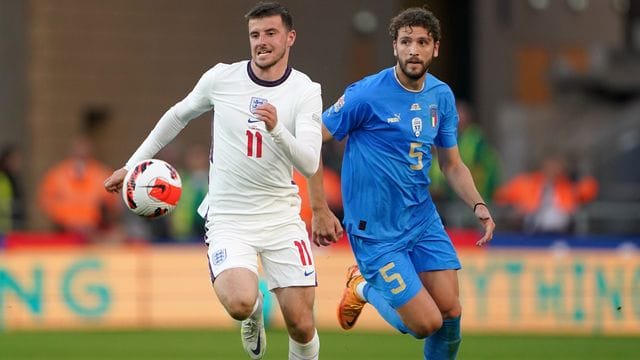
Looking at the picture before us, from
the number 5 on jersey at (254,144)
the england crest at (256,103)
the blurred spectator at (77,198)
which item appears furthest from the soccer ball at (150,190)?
the blurred spectator at (77,198)

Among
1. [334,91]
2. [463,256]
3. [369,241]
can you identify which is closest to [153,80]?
[334,91]

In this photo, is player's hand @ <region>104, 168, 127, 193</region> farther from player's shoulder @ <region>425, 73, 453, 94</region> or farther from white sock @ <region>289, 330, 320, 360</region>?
player's shoulder @ <region>425, 73, 453, 94</region>

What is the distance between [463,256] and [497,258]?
38 cm

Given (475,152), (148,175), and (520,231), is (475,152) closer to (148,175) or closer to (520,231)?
(520,231)

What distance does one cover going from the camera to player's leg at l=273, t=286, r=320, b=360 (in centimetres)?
1027

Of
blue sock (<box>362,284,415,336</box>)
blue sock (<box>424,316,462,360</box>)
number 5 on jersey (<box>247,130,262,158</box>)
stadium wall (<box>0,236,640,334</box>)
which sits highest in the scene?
number 5 on jersey (<box>247,130,262,158</box>)

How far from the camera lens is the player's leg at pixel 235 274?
1005 cm

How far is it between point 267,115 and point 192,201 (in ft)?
35.3

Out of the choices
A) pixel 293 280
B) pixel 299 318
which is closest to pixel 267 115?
pixel 293 280

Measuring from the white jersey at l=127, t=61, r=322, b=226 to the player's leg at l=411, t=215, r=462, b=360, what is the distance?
907mm

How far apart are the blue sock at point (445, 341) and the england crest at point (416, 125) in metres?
1.28

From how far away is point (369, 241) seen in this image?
34.4 feet

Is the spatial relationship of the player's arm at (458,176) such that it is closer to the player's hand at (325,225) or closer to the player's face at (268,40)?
the player's hand at (325,225)

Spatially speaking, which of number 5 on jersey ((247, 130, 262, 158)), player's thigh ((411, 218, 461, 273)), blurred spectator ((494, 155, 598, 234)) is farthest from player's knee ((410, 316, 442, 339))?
blurred spectator ((494, 155, 598, 234))
